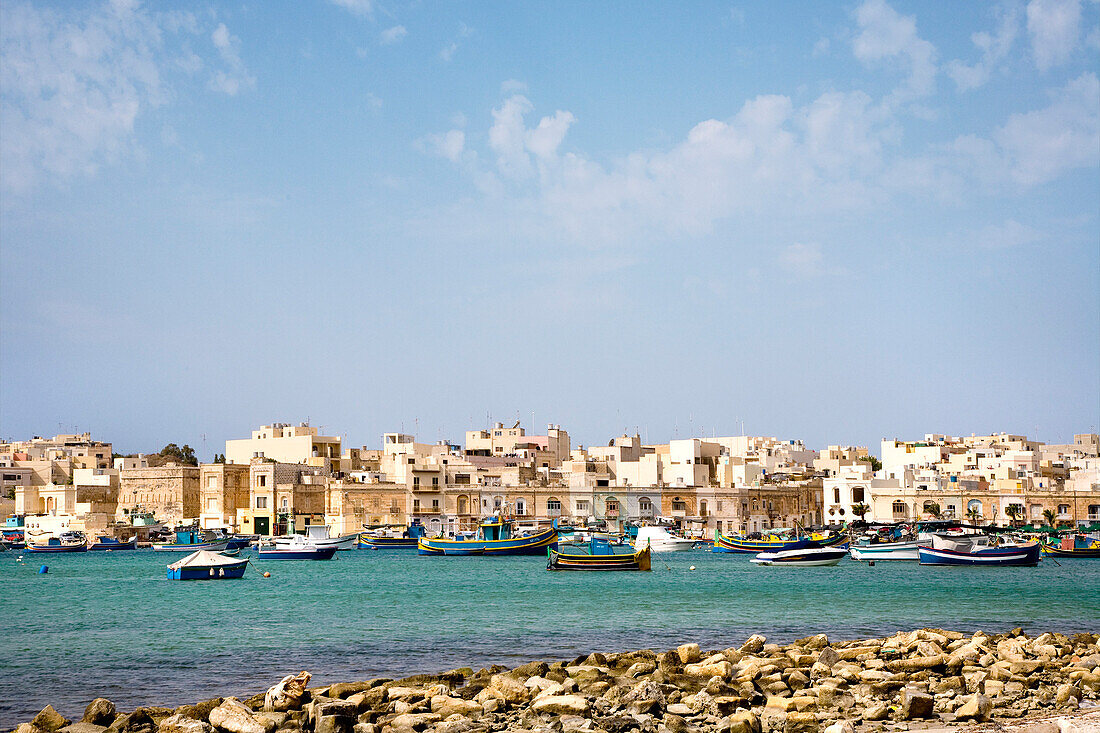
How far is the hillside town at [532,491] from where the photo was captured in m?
84.3

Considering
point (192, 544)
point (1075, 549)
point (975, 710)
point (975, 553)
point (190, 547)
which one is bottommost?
point (1075, 549)

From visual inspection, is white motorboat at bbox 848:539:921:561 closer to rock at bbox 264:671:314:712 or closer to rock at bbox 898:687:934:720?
rock at bbox 898:687:934:720

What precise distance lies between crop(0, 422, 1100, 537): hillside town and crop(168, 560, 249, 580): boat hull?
34859 millimetres

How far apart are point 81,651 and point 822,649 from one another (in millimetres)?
14261

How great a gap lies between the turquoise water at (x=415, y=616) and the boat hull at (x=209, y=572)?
442 mm

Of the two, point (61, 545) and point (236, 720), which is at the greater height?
point (61, 545)

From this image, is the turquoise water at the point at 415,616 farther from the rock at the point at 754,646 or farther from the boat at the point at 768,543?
the boat at the point at 768,543

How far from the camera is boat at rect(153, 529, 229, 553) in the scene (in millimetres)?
69375

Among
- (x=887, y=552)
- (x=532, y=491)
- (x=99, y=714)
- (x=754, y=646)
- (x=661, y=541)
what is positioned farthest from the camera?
(x=532, y=491)

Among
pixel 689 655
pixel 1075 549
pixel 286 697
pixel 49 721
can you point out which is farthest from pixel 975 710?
pixel 1075 549

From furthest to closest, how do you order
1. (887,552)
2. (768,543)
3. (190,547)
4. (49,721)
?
(190,547)
(768,543)
(887,552)
(49,721)

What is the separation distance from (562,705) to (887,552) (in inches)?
1753

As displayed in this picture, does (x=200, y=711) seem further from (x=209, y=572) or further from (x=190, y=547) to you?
(x=190, y=547)

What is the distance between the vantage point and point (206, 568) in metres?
45.7
